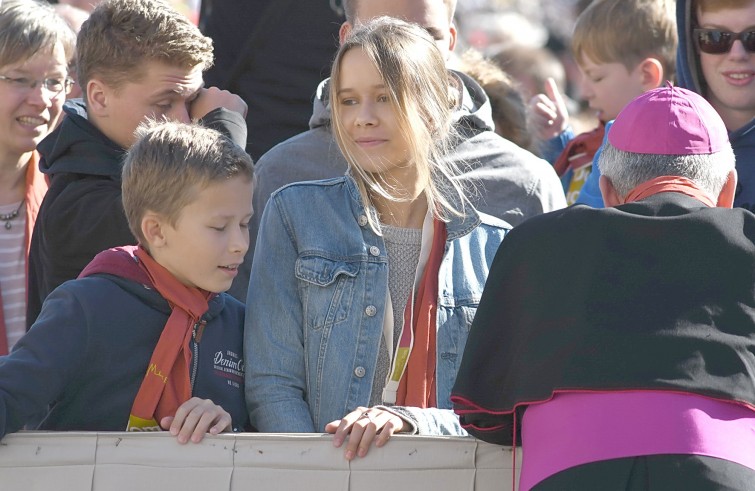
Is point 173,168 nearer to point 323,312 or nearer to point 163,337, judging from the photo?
point 163,337

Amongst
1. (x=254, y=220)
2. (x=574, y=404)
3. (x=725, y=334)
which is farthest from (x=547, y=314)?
(x=254, y=220)

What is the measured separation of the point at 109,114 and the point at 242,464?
1.51 m

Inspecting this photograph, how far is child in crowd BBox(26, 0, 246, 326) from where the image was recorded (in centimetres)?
375

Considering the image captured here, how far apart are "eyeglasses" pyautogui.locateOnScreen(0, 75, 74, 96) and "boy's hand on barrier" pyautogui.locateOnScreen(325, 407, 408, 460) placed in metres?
2.29

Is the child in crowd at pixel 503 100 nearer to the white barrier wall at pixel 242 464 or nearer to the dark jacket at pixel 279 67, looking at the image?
the dark jacket at pixel 279 67

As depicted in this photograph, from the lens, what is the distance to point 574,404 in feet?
8.61

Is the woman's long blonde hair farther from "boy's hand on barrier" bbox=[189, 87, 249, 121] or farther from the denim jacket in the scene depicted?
"boy's hand on barrier" bbox=[189, 87, 249, 121]

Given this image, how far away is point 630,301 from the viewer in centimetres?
261

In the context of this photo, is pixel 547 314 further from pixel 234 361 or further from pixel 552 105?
pixel 552 105

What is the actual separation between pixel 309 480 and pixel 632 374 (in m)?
0.87

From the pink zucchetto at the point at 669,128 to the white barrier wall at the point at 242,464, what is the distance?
0.82 metres

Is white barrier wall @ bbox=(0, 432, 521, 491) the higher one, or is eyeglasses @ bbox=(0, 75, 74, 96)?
eyeglasses @ bbox=(0, 75, 74, 96)

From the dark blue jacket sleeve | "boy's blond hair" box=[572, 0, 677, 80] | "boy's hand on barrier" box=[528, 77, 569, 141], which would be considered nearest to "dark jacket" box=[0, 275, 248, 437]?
the dark blue jacket sleeve

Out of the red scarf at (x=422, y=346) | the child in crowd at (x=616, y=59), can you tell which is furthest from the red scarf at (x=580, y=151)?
the red scarf at (x=422, y=346)
